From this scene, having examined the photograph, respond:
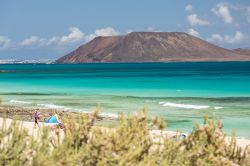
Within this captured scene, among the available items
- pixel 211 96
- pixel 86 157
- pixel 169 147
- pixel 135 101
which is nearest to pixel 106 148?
pixel 86 157

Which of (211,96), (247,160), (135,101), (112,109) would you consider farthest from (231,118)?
(247,160)

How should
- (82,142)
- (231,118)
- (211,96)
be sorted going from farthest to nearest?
(211,96)
(231,118)
(82,142)

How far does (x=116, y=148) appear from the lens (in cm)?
870

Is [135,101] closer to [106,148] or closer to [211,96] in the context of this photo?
[211,96]

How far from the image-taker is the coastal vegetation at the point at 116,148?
853cm

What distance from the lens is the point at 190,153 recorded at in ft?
30.0

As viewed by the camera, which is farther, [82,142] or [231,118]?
[231,118]

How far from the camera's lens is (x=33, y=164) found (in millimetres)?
8438

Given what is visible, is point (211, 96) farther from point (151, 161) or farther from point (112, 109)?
point (151, 161)

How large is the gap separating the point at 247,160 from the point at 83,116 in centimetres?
303

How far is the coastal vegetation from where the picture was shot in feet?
28.0

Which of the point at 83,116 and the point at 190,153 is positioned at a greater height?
the point at 83,116

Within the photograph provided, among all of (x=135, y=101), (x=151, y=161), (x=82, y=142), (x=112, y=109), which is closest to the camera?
(x=151, y=161)

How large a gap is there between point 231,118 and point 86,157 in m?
29.0
